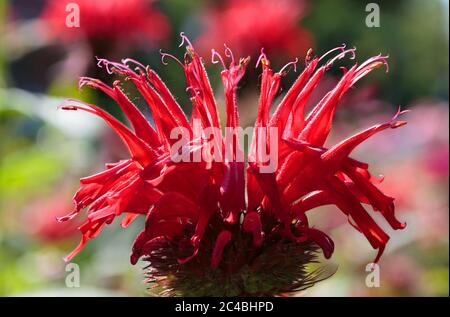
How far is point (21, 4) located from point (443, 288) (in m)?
4.62

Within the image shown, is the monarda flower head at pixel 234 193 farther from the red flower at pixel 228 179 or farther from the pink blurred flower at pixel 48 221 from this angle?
the pink blurred flower at pixel 48 221

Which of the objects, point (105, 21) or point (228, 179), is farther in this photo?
point (105, 21)

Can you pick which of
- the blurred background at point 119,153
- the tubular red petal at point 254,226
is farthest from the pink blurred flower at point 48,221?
the tubular red petal at point 254,226

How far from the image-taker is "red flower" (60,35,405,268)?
58.3 inches

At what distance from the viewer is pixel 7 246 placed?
116 inches

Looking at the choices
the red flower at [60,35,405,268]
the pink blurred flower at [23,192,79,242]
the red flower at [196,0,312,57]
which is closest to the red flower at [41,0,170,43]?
the red flower at [196,0,312,57]

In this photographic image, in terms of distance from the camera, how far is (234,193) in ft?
4.86

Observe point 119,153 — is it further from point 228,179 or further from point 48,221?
point 228,179

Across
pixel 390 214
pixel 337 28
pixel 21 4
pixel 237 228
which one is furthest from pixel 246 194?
pixel 337 28

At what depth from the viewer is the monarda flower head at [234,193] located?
4.90 ft

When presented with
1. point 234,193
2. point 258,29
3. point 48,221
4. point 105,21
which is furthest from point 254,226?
point 258,29

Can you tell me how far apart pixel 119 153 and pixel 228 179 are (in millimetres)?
1632

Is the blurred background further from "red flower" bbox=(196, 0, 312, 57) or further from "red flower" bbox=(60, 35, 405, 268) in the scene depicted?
"red flower" bbox=(60, 35, 405, 268)

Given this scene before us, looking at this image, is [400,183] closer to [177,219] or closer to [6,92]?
[6,92]
